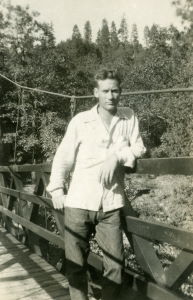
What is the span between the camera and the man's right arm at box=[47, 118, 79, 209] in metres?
2.34

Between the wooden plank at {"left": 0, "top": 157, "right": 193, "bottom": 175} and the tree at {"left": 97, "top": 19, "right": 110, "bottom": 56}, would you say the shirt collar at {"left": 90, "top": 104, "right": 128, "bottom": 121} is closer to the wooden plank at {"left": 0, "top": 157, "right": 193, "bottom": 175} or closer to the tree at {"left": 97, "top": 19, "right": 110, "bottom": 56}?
the wooden plank at {"left": 0, "top": 157, "right": 193, "bottom": 175}

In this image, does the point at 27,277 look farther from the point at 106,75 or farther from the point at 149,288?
the point at 106,75

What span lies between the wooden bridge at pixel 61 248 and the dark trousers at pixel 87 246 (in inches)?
4.4

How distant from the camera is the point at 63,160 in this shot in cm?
236

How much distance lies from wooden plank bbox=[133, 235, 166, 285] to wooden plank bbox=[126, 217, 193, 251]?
0.08 m

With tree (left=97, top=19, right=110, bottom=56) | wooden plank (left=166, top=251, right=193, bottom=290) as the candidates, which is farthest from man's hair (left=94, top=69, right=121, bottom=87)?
tree (left=97, top=19, right=110, bottom=56)

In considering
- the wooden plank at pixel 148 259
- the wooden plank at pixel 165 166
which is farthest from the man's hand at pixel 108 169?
the wooden plank at pixel 148 259

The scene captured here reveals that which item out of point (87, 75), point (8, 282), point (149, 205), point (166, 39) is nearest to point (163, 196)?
point (149, 205)

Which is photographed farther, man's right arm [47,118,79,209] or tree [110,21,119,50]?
tree [110,21,119,50]

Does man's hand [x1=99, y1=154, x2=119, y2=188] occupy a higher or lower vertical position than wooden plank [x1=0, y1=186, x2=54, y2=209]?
higher

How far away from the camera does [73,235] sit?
2.34 metres

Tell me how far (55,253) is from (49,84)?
16635 mm

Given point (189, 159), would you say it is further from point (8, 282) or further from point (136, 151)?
point (8, 282)

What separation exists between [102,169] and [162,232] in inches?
16.3
